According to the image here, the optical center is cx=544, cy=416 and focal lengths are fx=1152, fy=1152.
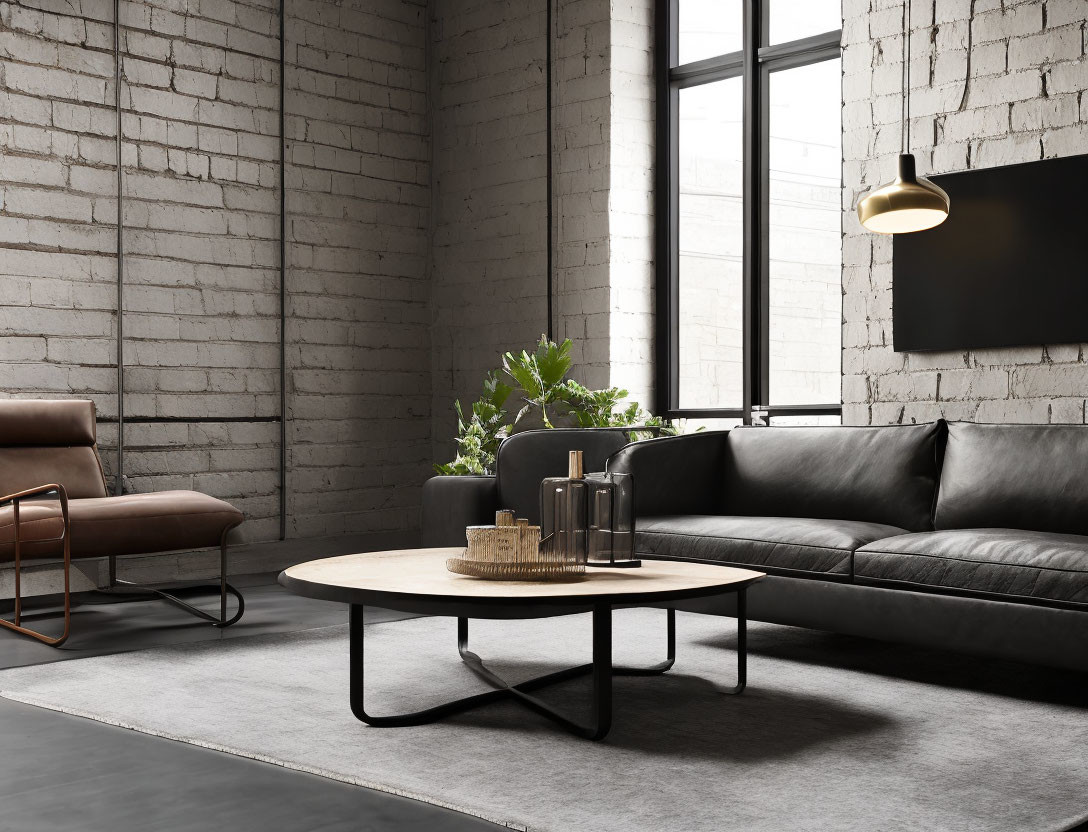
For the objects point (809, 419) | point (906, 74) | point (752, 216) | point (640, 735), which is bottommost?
point (640, 735)

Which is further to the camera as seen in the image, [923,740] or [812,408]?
[812,408]

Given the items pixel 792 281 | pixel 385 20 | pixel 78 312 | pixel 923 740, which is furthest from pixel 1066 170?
pixel 78 312

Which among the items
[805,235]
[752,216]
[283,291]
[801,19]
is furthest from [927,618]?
[283,291]

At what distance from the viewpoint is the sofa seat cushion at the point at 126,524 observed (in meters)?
3.87

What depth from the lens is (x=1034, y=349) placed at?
14.6 ft

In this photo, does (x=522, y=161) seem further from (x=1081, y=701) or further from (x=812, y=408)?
(x=1081, y=701)

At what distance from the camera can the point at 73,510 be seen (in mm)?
3965

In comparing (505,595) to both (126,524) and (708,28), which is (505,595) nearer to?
(126,524)

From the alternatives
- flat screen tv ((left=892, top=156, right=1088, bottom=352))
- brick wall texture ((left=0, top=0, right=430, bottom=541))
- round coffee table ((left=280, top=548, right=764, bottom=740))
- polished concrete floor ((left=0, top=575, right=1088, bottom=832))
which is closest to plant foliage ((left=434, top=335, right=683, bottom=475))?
brick wall texture ((left=0, top=0, right=430, bottom=541))

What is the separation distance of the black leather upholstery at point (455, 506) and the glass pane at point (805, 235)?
1610mm

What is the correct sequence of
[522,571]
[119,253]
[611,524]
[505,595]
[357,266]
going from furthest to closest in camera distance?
[357,266] → [119,253] → [611,524] → [522,571] → [505,595]

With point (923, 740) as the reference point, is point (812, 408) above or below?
above

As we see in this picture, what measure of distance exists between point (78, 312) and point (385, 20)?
248 cm

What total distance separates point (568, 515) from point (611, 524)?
0.54 feet
